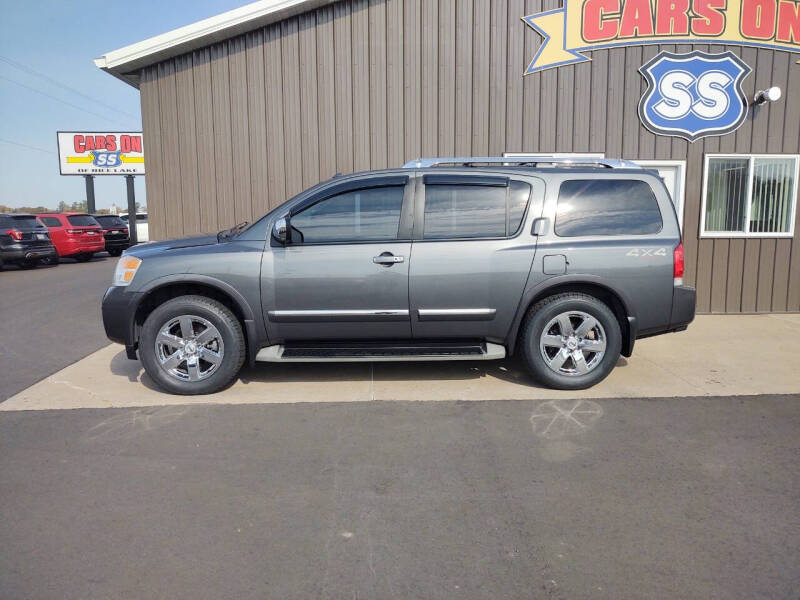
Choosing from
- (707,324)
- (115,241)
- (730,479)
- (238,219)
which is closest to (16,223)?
(115,241)

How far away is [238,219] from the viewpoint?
8.93 meters

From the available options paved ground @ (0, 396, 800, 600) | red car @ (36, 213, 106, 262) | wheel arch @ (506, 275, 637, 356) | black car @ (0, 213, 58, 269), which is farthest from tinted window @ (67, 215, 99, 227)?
wheel arch @ (506, 275, 637, 356)

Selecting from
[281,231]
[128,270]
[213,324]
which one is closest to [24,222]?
[128,270]

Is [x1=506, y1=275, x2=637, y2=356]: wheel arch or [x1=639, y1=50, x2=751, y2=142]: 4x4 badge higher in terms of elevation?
[x1=639, y1=50, x2=751, y2=142]: 4x4 badge

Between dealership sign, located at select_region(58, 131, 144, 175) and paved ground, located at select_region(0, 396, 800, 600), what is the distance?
112 ft

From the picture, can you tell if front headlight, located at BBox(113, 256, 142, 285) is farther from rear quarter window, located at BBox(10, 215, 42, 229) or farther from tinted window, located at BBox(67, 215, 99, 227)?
tinted window, located at BBox(67, 215, 99, 227)

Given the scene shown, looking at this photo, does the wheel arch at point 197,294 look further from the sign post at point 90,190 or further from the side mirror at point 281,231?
the sign post at point 90,190

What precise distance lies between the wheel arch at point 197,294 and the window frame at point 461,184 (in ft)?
5.18

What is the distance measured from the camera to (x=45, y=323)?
8922 mm

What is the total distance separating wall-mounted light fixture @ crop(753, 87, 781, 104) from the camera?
27.7 feet

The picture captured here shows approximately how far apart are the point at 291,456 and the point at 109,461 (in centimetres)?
114

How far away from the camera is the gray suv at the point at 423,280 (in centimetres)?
528

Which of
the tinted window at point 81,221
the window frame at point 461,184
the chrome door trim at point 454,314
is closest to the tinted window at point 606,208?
the window frame at point 461,184

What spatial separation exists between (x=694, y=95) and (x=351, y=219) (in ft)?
19.8
